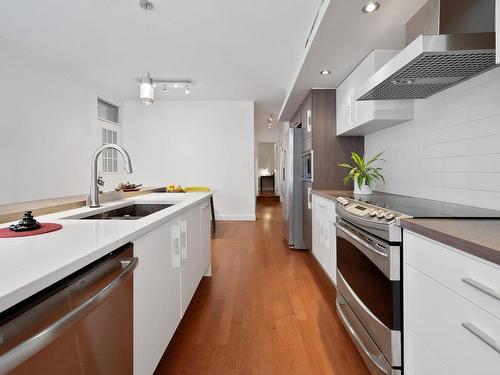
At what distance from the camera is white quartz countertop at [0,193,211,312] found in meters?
0.52

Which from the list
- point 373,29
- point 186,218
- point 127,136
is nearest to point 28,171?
point 127,136

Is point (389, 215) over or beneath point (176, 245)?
over

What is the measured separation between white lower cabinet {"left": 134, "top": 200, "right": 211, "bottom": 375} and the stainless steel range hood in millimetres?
1470

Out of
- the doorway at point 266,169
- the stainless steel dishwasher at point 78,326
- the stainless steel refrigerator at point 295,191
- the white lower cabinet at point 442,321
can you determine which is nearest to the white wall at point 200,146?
the stainless steel refrigerator at point 295,191

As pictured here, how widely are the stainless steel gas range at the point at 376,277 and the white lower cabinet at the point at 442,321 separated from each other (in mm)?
42

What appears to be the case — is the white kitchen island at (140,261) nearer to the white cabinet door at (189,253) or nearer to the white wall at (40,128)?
the white cabinet door at (189,253)

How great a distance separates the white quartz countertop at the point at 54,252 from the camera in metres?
0.52

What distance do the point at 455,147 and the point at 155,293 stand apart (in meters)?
1.91

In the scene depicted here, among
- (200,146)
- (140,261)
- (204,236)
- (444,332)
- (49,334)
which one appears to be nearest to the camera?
(49,334)

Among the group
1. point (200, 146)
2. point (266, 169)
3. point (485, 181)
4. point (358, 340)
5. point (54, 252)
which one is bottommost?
point (358, 340)

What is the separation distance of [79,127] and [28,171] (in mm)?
1327

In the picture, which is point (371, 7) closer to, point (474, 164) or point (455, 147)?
point (455, 147)

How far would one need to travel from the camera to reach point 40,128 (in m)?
3.98

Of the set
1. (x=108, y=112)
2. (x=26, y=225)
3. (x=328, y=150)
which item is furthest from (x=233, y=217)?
(x=26, y=225)
